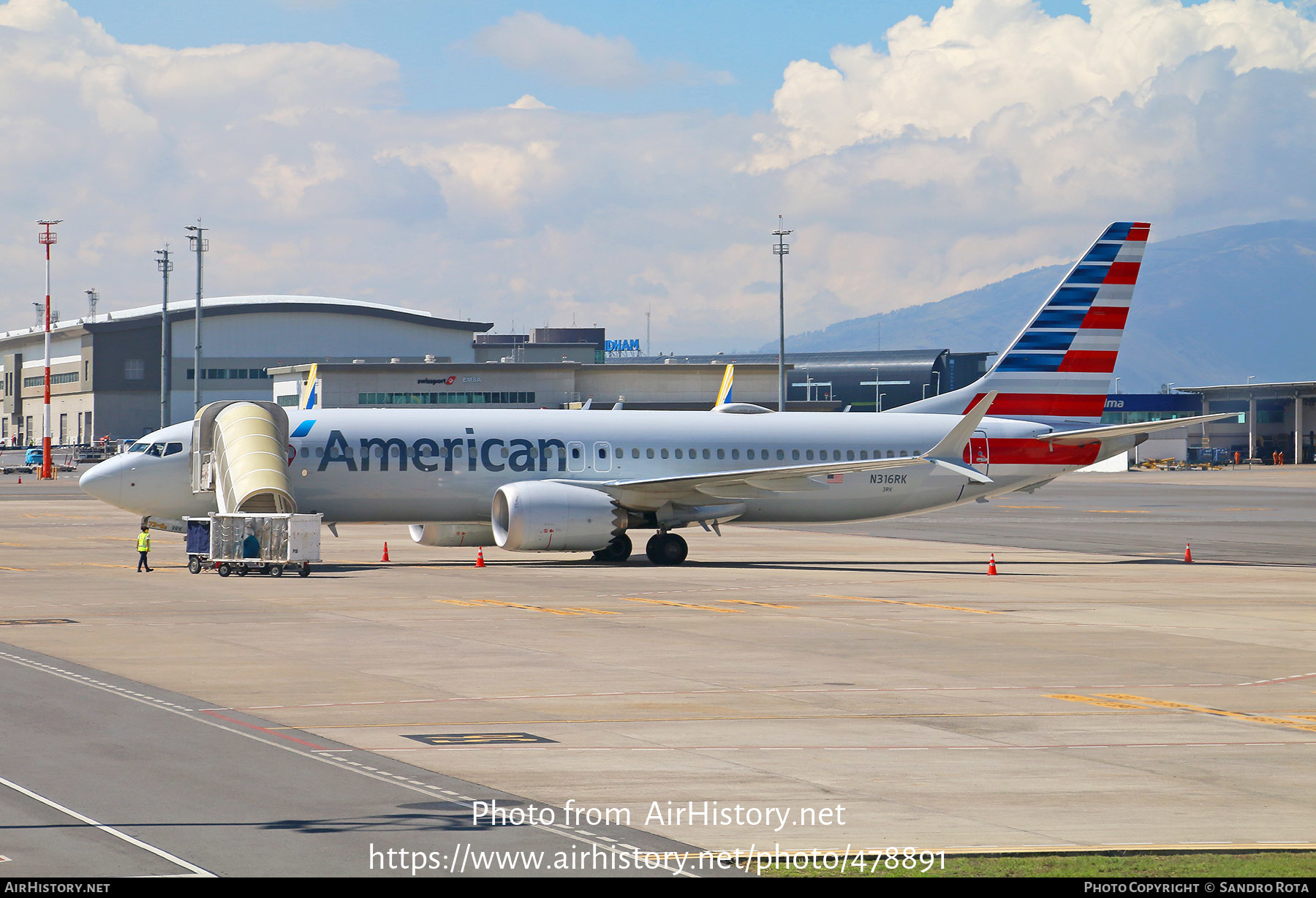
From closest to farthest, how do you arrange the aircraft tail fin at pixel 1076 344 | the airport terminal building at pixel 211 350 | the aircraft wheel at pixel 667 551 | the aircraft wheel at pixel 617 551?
the aircraft wheel at pixel 667 551 < the aircraft wheel at pixel 617 551 < the aircraft tail fin at pixel 1076 344 < the airport terminal building at pixel 211 350

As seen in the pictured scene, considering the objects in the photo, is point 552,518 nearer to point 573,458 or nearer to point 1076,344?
point 573,458

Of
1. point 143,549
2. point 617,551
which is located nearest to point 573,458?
point 617,551

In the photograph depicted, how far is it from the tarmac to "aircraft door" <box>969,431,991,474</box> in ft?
23.3

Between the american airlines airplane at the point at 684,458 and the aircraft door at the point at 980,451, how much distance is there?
0.05 metres

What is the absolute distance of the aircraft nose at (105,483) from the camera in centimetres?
4194

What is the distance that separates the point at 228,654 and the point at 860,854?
1447 cm

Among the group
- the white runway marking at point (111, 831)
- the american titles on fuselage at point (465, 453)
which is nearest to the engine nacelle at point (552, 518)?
the american titles on fuselage at point (465, 453)

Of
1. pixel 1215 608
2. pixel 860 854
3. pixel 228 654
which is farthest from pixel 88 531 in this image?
pixel 860 854

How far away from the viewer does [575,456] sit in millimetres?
44750

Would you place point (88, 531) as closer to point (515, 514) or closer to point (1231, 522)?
point (515, 514)

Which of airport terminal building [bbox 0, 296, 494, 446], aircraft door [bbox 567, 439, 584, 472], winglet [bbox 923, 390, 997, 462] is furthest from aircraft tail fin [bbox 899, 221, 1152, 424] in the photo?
airport terminal building [bbox 0, 296, 494, 446]

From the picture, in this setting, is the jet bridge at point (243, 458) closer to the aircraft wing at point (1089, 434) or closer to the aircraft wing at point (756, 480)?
the aircraft wing at point (756, 480)

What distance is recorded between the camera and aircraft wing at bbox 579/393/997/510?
142 feet

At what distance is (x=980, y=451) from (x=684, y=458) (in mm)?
9559
